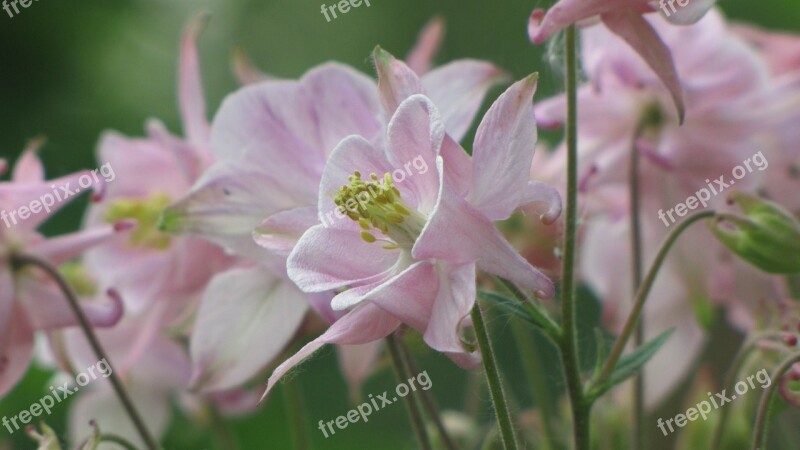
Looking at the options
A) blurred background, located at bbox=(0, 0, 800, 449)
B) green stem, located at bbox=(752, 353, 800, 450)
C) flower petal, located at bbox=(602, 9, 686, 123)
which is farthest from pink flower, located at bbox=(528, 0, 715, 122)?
blurred background, located at bbox=(0, 0, 800, 449)

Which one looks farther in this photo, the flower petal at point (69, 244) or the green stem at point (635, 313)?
the flower petal at point (69, 244)

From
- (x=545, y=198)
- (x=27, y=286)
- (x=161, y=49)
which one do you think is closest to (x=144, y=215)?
(x=27, y=286)

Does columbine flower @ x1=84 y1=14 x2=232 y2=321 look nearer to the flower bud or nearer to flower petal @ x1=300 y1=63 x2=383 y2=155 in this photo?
flower petal @ x1=300 y1=63 x2=383 y2=155

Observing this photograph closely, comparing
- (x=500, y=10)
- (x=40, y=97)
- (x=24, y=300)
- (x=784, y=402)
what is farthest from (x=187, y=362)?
(x=500, y=10)

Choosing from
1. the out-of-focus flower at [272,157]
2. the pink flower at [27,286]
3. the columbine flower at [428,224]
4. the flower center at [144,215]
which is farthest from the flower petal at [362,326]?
the flower center at [144,215]

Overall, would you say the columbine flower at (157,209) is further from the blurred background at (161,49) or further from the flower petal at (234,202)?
the blurred background at (161,49)

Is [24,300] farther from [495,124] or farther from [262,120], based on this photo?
[495,124]

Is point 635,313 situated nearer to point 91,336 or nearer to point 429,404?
point 429,404
